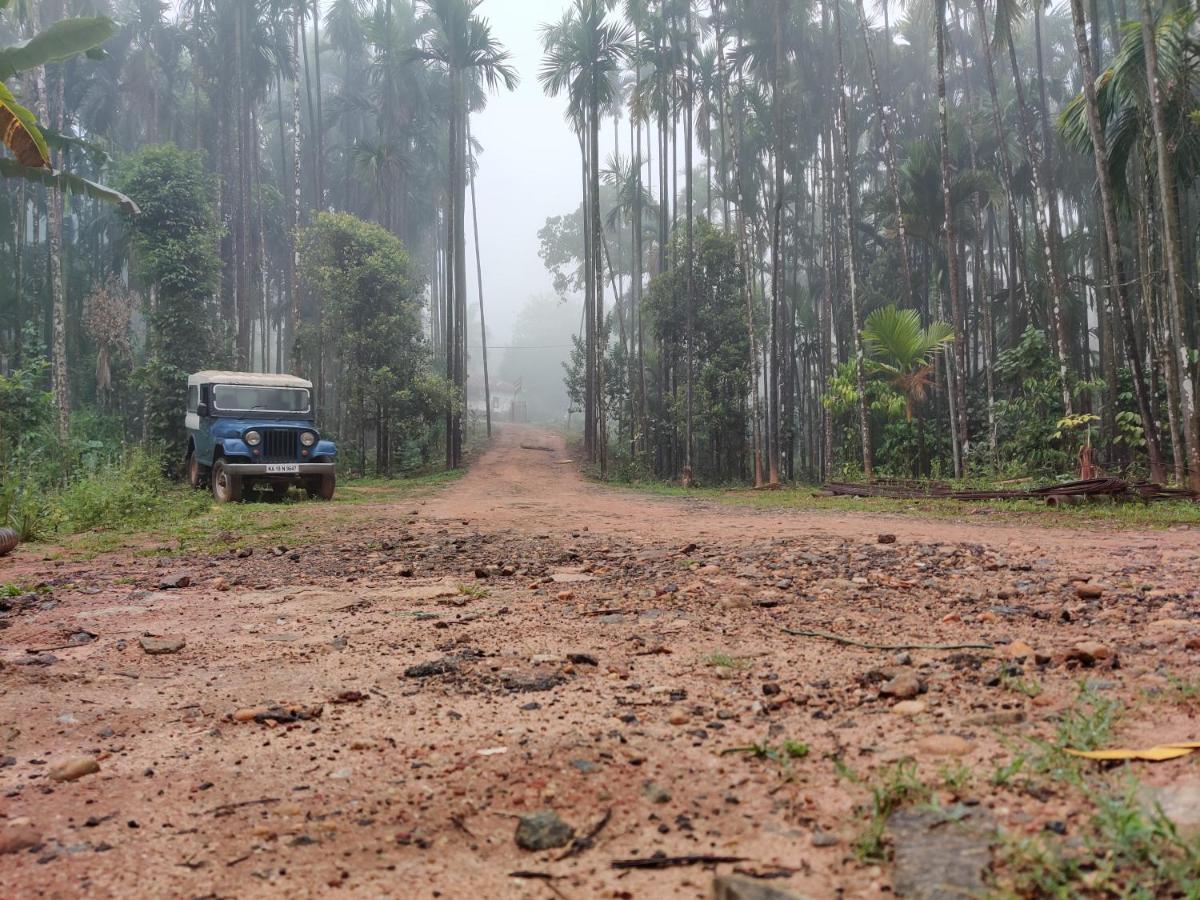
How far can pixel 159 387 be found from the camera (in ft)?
64.3

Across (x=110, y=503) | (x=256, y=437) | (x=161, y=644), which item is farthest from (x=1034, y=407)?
(x=161, y=644)

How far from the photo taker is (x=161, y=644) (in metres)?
3.46

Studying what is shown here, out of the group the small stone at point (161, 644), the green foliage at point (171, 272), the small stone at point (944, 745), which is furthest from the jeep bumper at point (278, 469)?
the small stone at point (944, 745)

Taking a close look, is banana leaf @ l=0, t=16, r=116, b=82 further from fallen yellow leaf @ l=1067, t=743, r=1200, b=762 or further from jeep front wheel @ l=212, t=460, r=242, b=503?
fallen yellow leaf @ l=1067, t=743, r=1200, b=762

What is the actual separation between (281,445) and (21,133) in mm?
6259

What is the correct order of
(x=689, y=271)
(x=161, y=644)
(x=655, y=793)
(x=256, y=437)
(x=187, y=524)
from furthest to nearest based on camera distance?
(x=689, y=271) → (x=256, y=437) → (x=187, y=524) → (x=161, y=644) → (x=655, y=793)

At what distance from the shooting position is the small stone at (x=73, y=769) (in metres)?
2.13

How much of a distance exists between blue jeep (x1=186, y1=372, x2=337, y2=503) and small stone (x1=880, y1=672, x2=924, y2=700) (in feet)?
39.9

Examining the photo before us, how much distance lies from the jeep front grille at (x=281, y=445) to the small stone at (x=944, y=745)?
1282cm

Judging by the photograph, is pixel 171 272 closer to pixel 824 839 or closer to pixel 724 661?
pixel 724 661

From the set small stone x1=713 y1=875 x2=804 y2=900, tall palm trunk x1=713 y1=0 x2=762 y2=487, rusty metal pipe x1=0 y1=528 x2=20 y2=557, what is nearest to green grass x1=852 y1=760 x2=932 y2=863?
small stone x1=713 y1=875 x2=804 y2=900

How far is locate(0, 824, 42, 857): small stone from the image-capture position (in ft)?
5.69

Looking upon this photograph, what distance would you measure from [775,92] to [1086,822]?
61.9ft

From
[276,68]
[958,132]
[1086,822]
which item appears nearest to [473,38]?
[276,68]
